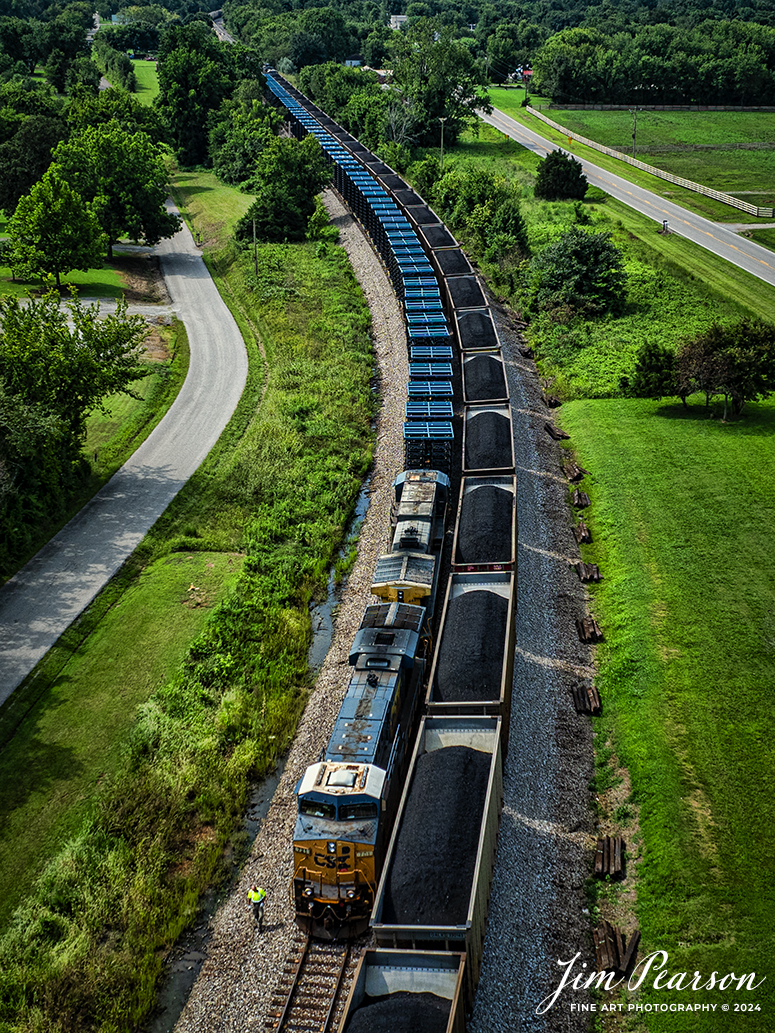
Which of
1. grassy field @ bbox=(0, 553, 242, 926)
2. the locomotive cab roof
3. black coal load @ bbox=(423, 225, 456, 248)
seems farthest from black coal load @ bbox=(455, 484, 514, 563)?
black coal load @ bbox=(423, 225, 456, 248)

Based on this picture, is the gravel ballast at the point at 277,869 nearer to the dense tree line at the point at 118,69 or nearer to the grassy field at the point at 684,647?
the grassy field at the point at 684,647

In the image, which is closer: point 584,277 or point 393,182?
point 584,277

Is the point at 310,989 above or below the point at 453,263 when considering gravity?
below

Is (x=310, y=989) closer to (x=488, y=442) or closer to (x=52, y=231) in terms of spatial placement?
(x=488, y=442)

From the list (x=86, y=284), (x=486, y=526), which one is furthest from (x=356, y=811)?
(x=86, y=284)

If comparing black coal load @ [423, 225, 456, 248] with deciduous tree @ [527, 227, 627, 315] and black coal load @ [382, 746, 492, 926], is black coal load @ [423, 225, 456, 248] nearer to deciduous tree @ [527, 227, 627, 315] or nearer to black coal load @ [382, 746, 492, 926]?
deciduous tree @ [527, 227, 627, 315]

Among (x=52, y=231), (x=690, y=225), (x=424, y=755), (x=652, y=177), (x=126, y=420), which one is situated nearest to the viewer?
(x=424, y=755)

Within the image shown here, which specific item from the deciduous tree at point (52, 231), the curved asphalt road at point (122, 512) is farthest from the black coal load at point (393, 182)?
the deciduous tree at point (52, 231)
